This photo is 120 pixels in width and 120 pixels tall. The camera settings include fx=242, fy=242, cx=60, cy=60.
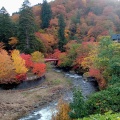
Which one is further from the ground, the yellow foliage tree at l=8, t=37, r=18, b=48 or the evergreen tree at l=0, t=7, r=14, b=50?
the evergreen tree at l=0, t=7, r=14, b=50

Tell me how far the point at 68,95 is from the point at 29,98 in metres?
5.43

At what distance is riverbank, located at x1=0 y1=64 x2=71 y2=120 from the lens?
26.8 metres

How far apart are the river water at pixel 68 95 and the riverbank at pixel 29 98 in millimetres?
895

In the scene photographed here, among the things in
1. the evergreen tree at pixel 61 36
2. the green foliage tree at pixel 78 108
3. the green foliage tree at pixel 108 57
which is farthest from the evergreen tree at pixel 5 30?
the green foliage tree at pixel 78 108

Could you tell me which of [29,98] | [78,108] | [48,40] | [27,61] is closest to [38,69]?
[27,61]

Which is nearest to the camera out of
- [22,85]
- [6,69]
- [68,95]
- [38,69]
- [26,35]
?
[68,95]

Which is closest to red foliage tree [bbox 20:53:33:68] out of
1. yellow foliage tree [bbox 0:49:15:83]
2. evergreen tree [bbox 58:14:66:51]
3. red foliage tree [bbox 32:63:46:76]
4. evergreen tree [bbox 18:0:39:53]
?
red foliage tree [bbox 32:63:46:76]

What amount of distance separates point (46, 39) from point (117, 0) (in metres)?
30.8

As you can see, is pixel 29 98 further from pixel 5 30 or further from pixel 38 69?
pixel 5 30

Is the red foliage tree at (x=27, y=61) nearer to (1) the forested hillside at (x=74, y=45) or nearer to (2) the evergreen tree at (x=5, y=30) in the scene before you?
(1) the forested hillside at (x=74, y=45)

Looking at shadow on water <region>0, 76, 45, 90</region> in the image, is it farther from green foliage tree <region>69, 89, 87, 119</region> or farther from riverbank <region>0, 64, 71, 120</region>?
green foliage tree <region>69, 89, 87, 119</region>

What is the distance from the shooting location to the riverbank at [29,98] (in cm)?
2676

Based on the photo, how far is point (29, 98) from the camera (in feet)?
104

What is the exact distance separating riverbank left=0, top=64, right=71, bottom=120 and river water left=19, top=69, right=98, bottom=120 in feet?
2.94
